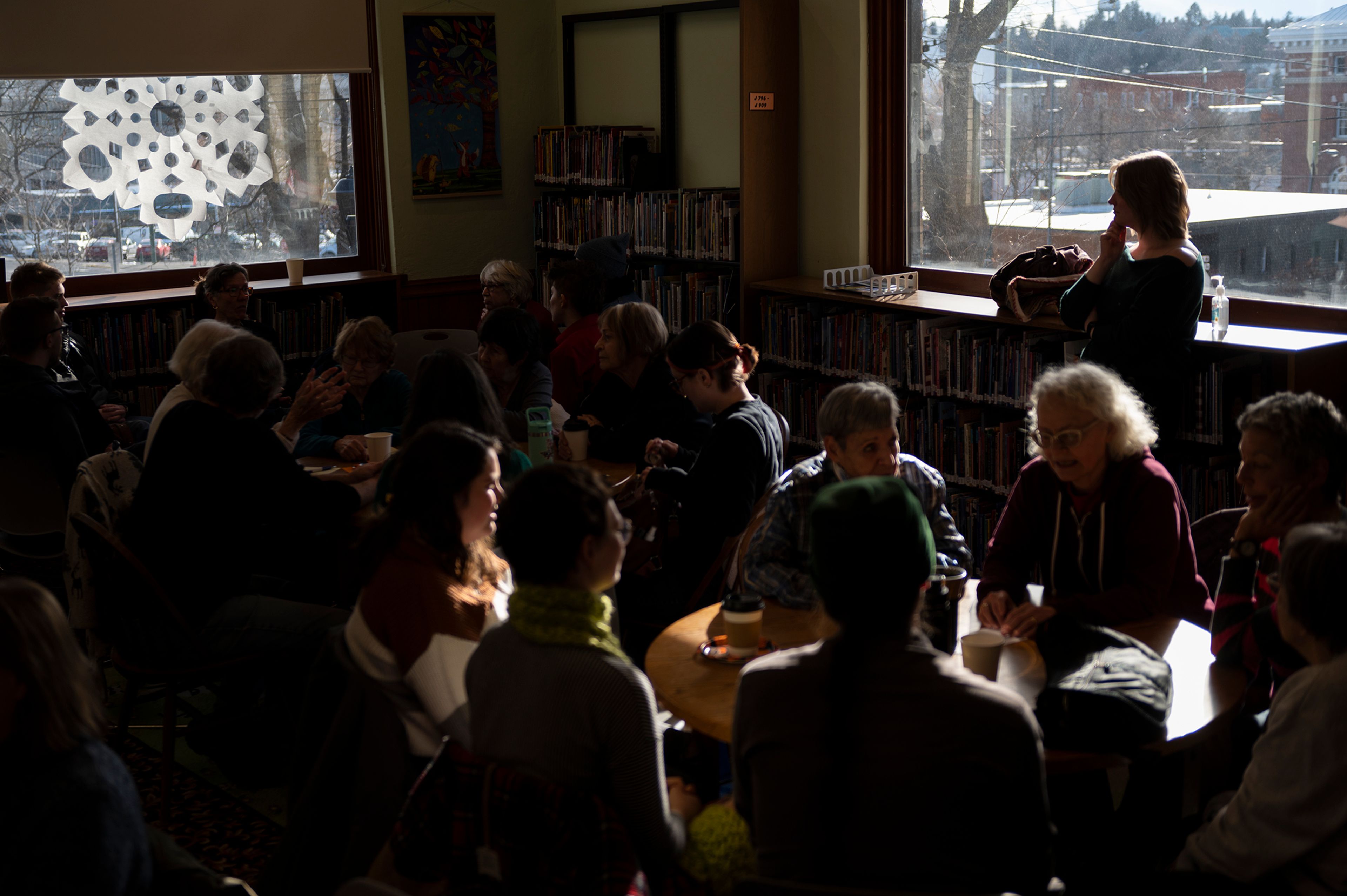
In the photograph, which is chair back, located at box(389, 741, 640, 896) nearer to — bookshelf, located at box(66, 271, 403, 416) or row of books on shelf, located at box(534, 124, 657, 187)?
bookshelf, located at box(66, 271, 403, 416)

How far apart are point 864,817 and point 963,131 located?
4.49 meters

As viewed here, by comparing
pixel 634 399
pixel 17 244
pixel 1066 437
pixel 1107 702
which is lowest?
pixel 1107 702

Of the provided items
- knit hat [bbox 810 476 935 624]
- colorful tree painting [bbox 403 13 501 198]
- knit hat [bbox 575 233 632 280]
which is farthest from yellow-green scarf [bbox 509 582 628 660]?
colorful tree painting [bbox 403 13 501 198]

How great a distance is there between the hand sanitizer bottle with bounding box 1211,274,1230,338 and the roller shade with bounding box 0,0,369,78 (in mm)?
4931

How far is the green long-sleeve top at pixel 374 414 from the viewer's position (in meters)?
4.43

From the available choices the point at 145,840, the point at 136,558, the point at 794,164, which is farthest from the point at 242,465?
the point at 794,164

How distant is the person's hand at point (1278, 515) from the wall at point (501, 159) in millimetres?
5707

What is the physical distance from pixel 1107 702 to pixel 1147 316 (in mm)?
2332

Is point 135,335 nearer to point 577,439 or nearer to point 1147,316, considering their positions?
point 577,439

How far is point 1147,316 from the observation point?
3.93 metres

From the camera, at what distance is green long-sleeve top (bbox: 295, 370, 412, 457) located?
4.43 metres

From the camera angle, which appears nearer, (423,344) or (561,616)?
(561,616)

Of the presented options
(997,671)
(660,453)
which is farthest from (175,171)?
(997,671)

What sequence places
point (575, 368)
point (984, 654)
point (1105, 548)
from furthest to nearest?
point (575, 368)
point (1105, 548)
point (984, 654)
